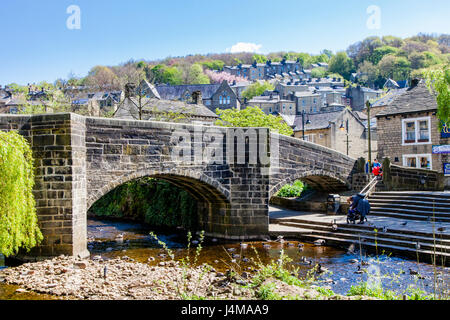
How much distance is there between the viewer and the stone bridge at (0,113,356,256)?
11586mm

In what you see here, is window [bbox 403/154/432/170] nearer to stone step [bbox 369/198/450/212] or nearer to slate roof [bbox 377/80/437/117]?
slate roof [bbox 377/80/437/117]

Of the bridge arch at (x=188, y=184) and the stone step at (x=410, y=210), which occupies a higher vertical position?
the bridge arch at (x=188, y=184)

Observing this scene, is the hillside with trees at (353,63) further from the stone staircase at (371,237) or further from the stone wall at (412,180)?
the stone staircase at (371,237)

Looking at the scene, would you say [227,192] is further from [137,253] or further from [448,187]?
[448,187]

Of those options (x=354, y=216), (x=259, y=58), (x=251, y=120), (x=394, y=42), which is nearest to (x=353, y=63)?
(x=394, y=42)

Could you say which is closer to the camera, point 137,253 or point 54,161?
point 54,161

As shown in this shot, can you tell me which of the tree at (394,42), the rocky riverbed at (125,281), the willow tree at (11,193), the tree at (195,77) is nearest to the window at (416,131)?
the rocky riverbed at (125,281)

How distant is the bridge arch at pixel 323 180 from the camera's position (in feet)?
59.9

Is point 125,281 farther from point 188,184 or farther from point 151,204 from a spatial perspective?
point 151,204

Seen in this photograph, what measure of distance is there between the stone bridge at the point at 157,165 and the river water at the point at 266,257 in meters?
1.32

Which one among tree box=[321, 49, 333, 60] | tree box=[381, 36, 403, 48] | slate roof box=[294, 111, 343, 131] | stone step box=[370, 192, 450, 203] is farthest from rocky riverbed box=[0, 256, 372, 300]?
tree box=[321, 49, 333, 60]
